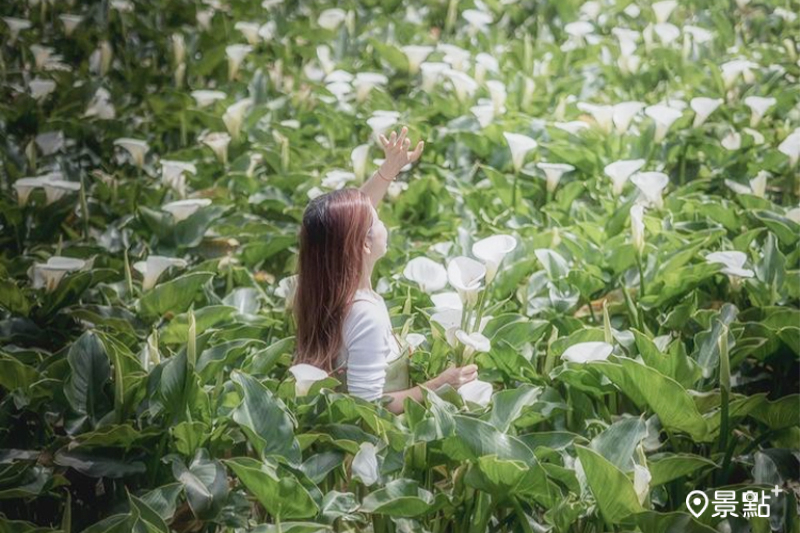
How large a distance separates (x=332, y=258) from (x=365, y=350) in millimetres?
188

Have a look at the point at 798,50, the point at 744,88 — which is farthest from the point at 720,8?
the point at 744,88

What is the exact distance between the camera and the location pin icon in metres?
1.79

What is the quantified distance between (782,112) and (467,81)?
109cm

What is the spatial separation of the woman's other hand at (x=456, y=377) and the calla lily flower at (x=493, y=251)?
202 millimetres

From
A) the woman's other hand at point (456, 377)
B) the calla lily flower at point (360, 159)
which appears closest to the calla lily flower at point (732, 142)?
the calla lily flower at point (360, 159)

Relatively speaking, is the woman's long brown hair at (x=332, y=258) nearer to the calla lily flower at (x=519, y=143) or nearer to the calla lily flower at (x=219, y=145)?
the calla lily flower at (x=519, y=143)

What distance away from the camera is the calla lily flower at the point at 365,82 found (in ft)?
11.4

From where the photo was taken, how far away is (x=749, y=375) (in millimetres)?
2250

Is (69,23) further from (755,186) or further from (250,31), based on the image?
(755,186)

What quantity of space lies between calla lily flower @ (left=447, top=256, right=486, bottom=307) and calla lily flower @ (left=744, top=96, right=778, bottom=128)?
1.53 m

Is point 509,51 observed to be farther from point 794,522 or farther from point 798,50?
point 794,522

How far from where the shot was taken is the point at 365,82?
11.6ft

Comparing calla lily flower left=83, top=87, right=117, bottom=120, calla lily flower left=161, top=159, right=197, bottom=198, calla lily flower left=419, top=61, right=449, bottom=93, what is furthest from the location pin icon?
calla lily flower left=83, top=87, right=117, bottom=120
